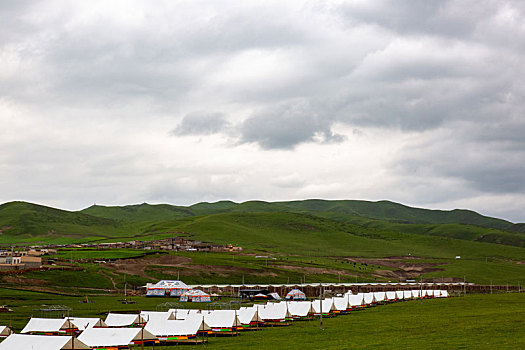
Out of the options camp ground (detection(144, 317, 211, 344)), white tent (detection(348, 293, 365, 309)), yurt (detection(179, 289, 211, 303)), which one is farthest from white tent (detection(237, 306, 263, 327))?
yurt (detection(179, 289, 211, 303))

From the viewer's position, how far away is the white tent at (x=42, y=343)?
127 ft

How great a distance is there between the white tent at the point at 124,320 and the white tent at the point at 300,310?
20546mm

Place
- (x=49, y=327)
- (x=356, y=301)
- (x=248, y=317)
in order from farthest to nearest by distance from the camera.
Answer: (x=356, y=301), (x=248, y=317), (x=49, y=327)

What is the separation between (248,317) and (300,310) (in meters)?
11.3

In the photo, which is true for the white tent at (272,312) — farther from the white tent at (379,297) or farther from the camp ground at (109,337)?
the white tent at (379,297)

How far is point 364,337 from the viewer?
47.3 metres

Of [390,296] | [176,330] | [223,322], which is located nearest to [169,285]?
[390,296]

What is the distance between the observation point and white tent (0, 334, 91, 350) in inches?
1523

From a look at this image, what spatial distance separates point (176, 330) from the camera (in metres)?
52.1

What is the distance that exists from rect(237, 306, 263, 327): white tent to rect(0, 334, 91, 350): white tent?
975 inches

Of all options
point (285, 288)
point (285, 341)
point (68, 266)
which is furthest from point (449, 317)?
point (68, 266)

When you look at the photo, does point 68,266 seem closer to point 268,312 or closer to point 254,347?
point 268,312

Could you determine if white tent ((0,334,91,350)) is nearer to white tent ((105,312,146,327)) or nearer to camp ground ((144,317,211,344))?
camp ground ((144,317,211,344))

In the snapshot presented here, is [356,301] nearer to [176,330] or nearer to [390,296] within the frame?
[390,296]
